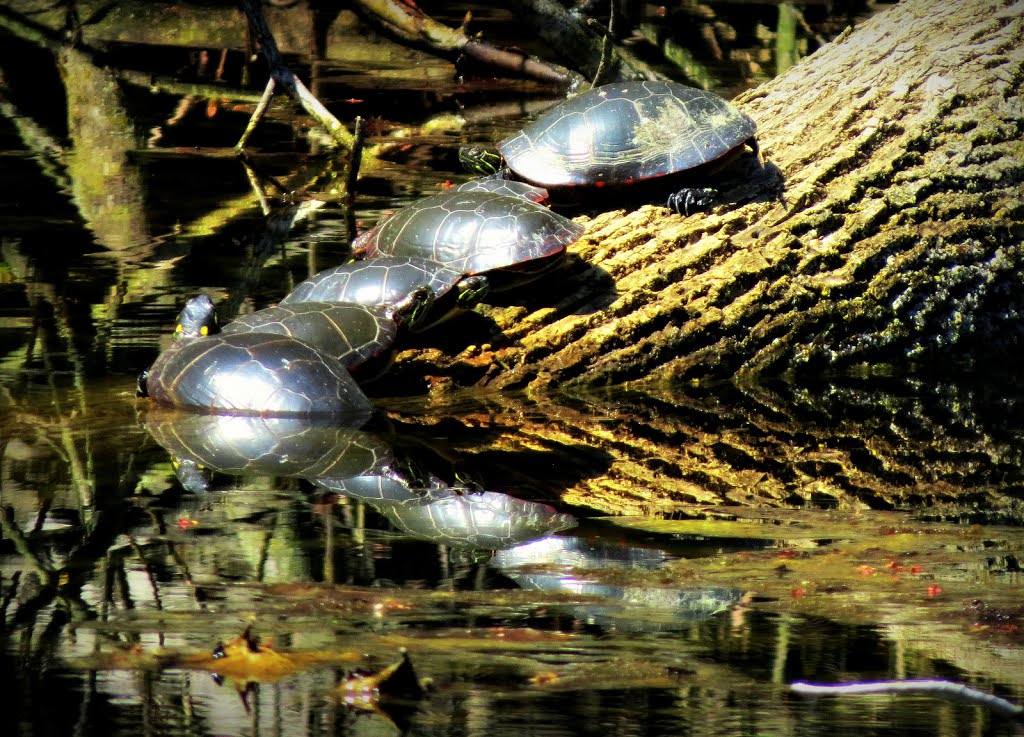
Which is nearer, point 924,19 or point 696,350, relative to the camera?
point 696,350

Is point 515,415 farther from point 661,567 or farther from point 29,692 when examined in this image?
point 29,692

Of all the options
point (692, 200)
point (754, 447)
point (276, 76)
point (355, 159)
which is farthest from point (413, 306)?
point (276, 76)

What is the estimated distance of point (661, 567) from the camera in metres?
3.31

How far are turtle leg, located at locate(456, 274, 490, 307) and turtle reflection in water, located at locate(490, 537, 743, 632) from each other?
6.94 feet

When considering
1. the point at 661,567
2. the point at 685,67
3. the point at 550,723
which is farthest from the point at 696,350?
the point at 685,67

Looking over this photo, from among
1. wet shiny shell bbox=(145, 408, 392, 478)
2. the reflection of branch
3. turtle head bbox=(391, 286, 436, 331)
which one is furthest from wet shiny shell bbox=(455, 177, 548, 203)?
the reflection of branch

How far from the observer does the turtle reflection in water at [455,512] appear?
11.7 ft

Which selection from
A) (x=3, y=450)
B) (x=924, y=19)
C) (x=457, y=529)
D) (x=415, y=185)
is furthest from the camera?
(x=415, y=185)

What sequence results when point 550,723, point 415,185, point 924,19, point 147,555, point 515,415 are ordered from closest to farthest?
point 550,723
point 147,555
point 515,415
point 924,19
point 415,185

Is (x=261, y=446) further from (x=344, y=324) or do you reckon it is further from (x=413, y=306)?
(x=413, y=306)

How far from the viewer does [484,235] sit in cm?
555

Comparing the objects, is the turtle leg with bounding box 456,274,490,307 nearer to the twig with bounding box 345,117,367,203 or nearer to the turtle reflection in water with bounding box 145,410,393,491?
the turtle reflection in water with bounding box 145,410,393,491

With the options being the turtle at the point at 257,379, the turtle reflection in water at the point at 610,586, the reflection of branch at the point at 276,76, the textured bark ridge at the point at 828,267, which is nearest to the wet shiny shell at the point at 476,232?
the textured bark ridge at the point at 828,267

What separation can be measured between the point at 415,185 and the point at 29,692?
668cm
